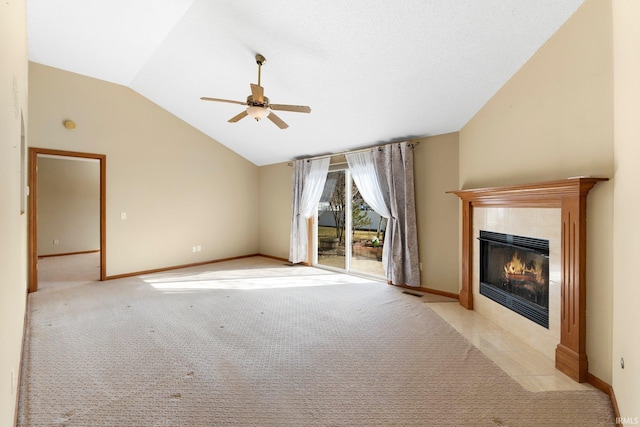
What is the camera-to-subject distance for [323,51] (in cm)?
306

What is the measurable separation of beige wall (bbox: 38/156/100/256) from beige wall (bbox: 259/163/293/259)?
155 inches

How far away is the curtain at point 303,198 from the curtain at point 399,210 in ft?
4.72

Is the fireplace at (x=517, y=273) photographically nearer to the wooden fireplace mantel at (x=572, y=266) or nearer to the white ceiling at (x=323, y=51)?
the wooden fireplace mantel at (x=572, y=266)

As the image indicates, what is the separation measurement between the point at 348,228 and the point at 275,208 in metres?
2.01

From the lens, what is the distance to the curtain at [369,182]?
4645mm

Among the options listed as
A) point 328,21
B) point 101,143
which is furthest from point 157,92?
point 328,21

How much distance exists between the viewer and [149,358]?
2424 millimetres

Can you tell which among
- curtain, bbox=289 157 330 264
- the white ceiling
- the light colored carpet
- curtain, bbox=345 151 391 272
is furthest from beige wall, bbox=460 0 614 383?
curtain, bbox=289 157 330 264

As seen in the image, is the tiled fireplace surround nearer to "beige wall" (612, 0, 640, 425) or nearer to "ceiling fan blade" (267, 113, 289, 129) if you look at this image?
"beige wall" (612, 0, 640, 425)

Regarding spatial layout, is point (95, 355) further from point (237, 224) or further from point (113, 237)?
point (237, 224)

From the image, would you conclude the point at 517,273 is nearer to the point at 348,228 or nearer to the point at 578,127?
the point at 578,127

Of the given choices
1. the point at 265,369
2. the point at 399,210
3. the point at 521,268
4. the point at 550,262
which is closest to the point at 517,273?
the point at 521,268

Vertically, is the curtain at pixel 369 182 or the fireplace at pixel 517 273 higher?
the curtain at pixel 369 182

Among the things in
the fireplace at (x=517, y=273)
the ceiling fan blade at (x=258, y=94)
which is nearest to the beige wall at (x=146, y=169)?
the ceiling fan blade at (x=258, y=94)
